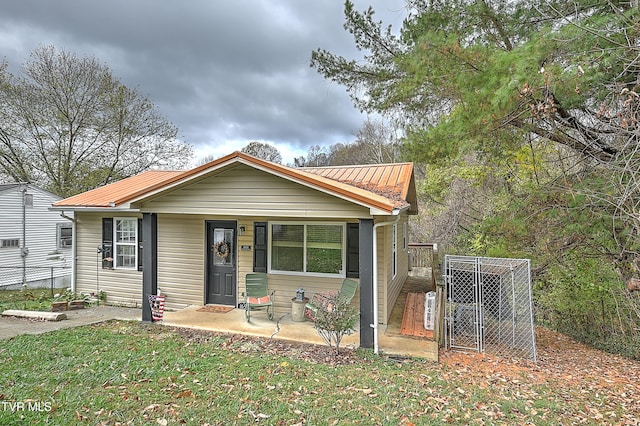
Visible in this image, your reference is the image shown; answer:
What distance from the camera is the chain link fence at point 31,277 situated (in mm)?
13016

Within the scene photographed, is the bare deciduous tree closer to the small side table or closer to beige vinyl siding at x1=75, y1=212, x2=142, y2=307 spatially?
beige vinyl siding at x1=75, y1=212, x2=142, y2=307

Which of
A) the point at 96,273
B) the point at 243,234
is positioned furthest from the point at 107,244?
the point at 243,234

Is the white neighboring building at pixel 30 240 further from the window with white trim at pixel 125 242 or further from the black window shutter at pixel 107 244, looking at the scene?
the window with white trim at pixel 125 242

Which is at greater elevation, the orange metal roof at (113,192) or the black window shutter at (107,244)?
the orange metal roof at (113,192)

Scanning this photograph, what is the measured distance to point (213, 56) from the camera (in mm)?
13781

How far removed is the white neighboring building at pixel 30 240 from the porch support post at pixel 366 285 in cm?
1171

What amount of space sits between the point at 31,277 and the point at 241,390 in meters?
14.9

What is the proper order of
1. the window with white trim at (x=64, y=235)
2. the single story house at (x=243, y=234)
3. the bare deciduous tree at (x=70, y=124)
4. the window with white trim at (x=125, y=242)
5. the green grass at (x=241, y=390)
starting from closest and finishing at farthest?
the green grass at (x=241, y=390), the single story house at (x=243, y=234), the window with white trim at (x=125, y=242), the window with white trim at (x=64, y=235), the bare deciduous tree at (x=70, y=124)

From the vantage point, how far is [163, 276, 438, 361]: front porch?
5.80 m

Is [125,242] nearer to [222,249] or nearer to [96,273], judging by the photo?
[96,273]

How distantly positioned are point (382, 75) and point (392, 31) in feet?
3.17

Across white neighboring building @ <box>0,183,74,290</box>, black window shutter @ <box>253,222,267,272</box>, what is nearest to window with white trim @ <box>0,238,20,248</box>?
white neighboring building @ <box>0,183,74,290</box>

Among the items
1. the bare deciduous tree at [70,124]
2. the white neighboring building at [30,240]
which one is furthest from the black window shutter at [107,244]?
the bare deciduous tree at [70,124]

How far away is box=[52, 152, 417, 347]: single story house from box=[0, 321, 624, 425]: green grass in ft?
4.51
